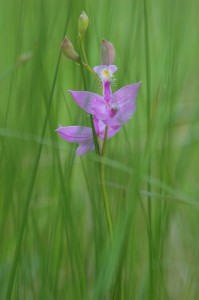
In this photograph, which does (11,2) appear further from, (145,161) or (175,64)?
(145,161)

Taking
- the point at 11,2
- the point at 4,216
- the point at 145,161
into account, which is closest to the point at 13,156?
the point at 4,216

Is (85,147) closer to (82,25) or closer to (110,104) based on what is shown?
(110,104)

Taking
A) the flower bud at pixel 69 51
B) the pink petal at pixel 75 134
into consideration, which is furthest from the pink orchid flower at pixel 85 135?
the flower bud at pixel 69 51

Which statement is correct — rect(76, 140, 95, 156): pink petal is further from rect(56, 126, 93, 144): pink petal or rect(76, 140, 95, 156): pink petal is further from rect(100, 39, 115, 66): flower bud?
rect(100, 39, 115, 66): flower bud

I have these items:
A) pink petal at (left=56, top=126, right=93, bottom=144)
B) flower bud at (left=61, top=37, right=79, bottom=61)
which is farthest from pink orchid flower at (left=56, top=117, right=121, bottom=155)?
flower bud at (left=61, top=37, right=79, bottom=61)

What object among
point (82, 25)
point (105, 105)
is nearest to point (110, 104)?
point (105, 105)

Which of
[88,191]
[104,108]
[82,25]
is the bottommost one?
[88,191]

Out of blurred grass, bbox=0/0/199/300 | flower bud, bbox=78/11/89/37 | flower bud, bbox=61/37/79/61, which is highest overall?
flower bud, bbox=78/11/89/37
